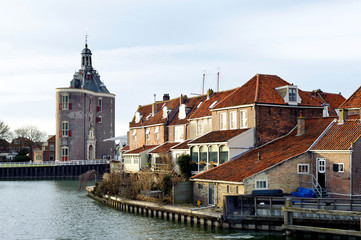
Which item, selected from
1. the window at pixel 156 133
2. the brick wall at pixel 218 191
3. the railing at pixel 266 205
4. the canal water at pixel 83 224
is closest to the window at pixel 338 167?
the railing at pixel 266 205

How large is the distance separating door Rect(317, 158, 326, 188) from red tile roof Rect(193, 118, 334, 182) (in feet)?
4.66

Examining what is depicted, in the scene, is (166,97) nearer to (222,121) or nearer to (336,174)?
(222,121)

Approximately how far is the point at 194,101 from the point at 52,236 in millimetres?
31521

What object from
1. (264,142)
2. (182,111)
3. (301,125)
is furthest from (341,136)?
(182,111)

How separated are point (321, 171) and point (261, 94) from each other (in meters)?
10.9

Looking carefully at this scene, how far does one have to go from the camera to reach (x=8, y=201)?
5503 cm

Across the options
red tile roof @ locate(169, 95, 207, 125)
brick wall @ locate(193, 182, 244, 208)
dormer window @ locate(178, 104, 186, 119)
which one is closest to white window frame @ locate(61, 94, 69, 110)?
red tile roof @ locate(169, 95, 207, 125)

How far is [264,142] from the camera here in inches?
1767

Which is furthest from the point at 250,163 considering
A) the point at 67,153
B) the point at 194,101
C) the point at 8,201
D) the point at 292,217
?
the point at 67,153

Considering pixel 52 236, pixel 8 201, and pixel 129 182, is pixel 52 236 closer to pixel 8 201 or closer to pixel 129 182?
pixel 129 182

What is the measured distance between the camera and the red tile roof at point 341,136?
3625cm

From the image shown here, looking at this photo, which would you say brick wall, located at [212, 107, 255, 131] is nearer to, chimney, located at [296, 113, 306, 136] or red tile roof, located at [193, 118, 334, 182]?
red tile roof, located at [193, 118, 334, 182]

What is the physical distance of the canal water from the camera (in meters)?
33.2

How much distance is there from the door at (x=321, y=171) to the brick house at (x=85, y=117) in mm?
72804
